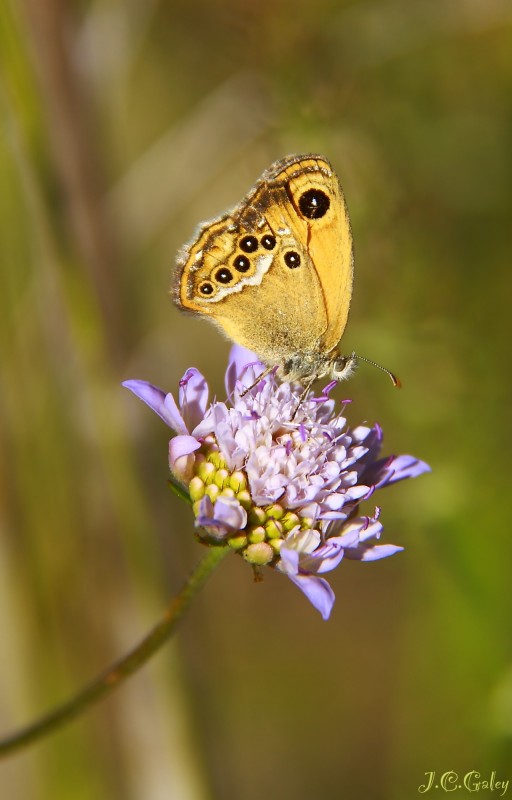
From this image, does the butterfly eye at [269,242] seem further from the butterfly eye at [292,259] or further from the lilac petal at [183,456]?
the lilac petal at [183,456]

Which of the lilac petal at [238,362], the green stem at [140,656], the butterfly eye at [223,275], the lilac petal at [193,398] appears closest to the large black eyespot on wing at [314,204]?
the butterfly eye at [223,275]

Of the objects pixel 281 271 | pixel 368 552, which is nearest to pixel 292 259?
pixel 281 271

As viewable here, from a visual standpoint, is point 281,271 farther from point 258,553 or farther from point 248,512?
point 258,553

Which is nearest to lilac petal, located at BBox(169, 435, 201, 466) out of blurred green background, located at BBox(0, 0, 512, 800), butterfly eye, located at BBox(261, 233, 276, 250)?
butterfly eye, located at BBox(261, 233, 276, 250)

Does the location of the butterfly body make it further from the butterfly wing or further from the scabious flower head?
the scabious flower head

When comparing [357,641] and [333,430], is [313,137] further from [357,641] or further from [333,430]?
[357,641]

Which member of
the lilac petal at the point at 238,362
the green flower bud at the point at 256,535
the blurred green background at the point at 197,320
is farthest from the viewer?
the blurred green background at the point at 197,320
